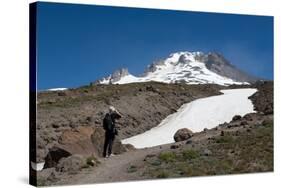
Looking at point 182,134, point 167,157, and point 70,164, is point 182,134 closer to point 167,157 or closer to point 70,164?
point 167,157

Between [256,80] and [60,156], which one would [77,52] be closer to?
[60,156]

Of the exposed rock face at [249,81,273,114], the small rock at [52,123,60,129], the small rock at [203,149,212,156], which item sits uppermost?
the exposed rock face at [249,81,273,114]

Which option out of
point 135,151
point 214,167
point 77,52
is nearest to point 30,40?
point 77,52

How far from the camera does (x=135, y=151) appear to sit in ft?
56.9

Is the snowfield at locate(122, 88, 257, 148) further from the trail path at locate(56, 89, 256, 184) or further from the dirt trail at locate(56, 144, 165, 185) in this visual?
the dirt trail at locate(56, 144, 165, 185)

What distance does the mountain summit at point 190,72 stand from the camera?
1722cm

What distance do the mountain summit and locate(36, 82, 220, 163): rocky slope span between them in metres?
0.17

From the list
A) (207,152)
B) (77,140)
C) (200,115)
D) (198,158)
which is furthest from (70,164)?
(200,115)

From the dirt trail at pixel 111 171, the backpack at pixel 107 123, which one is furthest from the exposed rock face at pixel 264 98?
the backpack at pixel 107 123

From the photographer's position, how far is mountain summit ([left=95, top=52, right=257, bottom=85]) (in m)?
17.2

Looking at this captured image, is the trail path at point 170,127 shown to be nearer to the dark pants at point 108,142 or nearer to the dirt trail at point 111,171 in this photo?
the dirt trail at point 111,171

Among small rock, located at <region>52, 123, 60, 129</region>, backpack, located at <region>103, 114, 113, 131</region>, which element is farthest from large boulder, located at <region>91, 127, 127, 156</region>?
small rock, located at <region>52, 123, 60, 129</region>

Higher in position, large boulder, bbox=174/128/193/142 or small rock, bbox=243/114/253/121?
small rock, bbox=243/114/253/121

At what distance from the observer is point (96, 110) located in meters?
16.8
